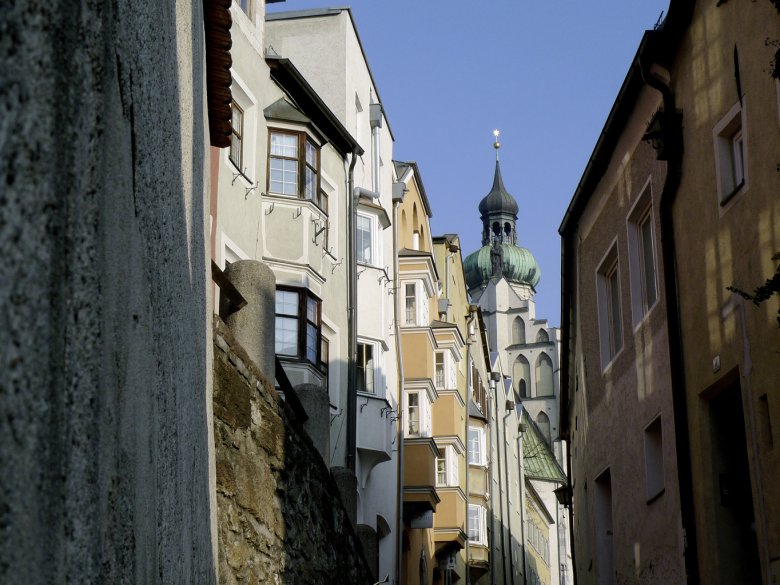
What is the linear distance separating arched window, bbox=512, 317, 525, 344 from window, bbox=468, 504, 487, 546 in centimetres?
7953

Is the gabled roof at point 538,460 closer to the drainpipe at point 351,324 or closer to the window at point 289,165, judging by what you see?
the drainpipe at point 351,324

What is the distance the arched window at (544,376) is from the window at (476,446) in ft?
238

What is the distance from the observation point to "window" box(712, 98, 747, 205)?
11016 mm

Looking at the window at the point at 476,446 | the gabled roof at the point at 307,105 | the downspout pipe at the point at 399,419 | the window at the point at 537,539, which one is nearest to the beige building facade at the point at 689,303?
the gabled roof at the point at 307,105

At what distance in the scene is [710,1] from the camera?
465 inches

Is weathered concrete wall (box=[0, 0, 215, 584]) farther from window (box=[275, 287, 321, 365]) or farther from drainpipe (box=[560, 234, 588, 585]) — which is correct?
drainpipe (box=[560, 234, 588, 585])

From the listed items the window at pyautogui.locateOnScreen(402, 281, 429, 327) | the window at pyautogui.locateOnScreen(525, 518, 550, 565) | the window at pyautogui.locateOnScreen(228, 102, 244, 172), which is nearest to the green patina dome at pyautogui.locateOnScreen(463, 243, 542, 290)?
the window at pyautogui.locateOnScreen(525, 518, 550, 565)

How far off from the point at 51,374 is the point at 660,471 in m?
13.0

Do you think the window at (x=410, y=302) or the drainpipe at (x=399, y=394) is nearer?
the drainpipe at (x=399, y=394)

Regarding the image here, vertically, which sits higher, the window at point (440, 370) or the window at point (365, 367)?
the window at point (440, 370)

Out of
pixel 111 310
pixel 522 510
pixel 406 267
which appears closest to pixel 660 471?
pixel 111 310

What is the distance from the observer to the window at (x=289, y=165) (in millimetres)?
20620

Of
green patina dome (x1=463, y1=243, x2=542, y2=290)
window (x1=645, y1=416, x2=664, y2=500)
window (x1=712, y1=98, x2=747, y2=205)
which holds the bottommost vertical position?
window (x1=645, y1=416, x2=664, y2=500)

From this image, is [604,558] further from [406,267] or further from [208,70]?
[406,267]
